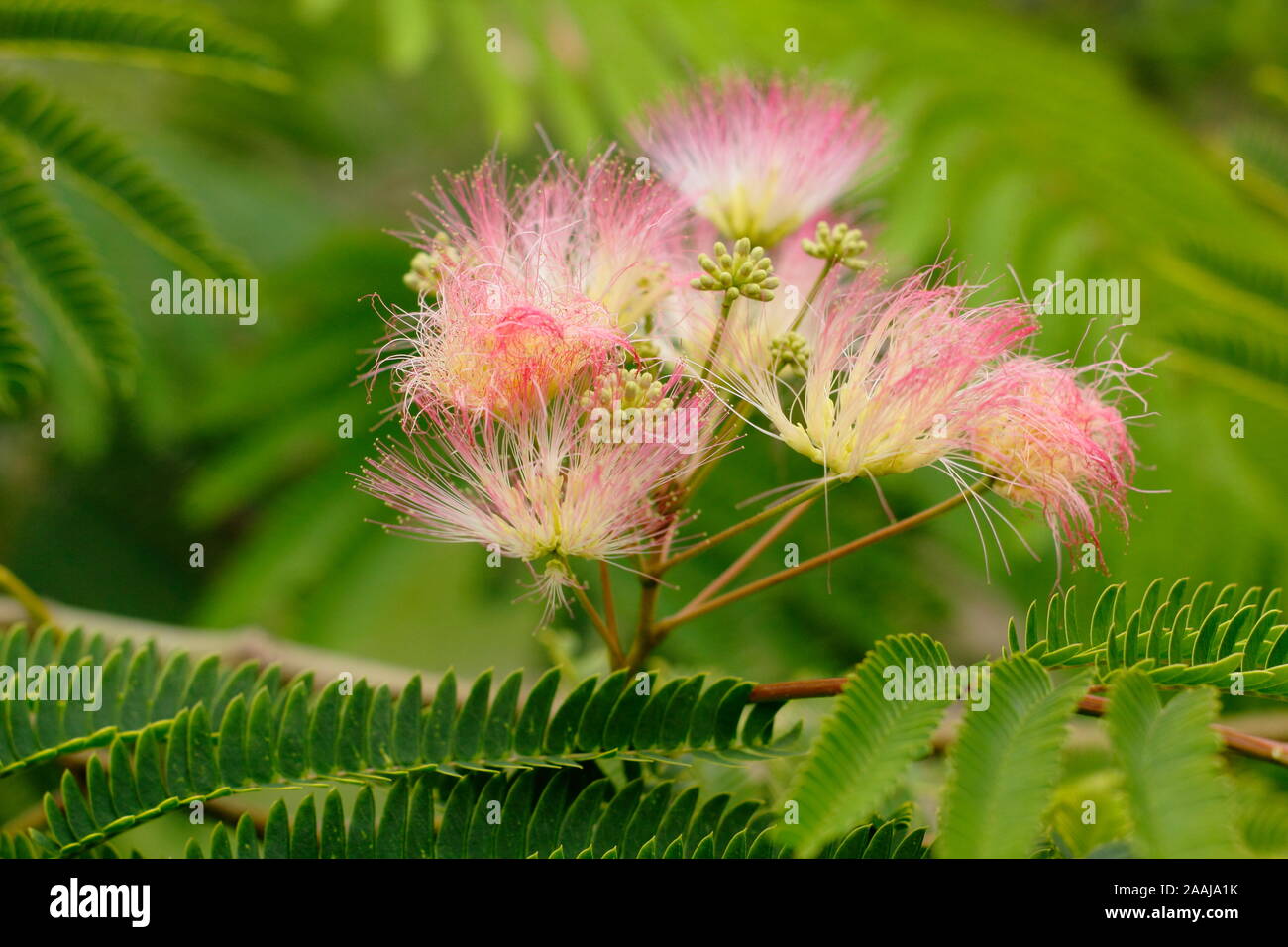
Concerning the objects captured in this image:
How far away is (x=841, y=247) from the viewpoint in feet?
4.64

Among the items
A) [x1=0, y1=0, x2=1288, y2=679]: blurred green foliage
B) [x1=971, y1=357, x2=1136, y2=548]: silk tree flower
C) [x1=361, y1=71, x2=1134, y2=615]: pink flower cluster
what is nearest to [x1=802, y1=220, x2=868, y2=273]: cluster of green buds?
[x1=361, y1=71, x2=1134, y2=615]: pink flower cluster

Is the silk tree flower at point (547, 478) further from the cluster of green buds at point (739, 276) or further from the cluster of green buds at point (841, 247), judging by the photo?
the cluster of green buds at point (841, 247)

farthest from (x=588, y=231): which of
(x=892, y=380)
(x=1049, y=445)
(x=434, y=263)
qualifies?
(x=1049, y=445)

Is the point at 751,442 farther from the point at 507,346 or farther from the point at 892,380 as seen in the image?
the point at 507,346

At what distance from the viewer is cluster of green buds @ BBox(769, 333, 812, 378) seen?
1.35 meters

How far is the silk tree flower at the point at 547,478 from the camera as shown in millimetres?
1266

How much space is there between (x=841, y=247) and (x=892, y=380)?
0.75 ft

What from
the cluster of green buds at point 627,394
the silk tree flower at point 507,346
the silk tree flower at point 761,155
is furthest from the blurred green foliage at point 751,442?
the cluster of green buds at point 627,394

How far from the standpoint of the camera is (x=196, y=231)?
222 cm

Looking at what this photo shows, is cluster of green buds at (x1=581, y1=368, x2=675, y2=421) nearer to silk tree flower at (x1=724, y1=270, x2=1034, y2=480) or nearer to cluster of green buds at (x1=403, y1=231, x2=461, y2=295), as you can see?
silk tree flower at (x1=724, y1=270, x2=1034, y2=480)

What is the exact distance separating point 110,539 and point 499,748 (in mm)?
3747

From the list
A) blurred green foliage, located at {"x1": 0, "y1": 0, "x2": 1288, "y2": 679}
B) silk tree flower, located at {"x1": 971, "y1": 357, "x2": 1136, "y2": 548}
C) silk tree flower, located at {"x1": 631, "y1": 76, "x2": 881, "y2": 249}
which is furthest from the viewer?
blurred green foliage, located at {"x1": 0, "y1": 0, "x2": 1288, "y2": 679}
